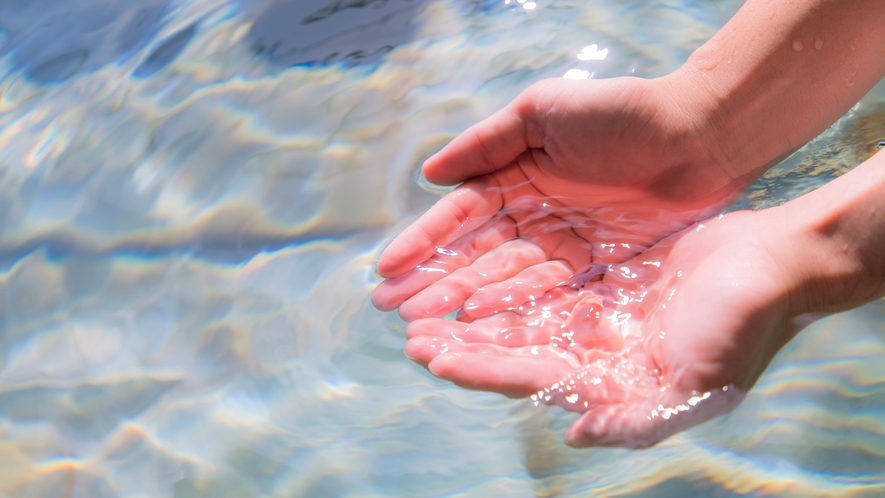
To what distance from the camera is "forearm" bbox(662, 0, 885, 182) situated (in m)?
1.77

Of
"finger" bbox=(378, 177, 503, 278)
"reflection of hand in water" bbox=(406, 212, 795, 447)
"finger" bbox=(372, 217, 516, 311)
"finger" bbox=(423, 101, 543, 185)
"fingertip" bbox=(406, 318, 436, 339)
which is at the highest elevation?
"finger" bbox=(423, 101, 543, 185)

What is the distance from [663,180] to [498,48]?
44.6 inches

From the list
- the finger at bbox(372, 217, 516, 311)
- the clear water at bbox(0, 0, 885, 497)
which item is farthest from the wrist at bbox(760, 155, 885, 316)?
the finger at bbox(372, 217, 516, 311)

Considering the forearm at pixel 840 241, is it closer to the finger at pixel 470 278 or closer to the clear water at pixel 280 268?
the clear water at pixel 280 268

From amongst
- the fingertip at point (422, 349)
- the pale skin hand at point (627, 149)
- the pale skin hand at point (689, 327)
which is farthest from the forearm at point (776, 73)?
the fingertip at point (422, 349)

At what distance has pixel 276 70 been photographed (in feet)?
8.88

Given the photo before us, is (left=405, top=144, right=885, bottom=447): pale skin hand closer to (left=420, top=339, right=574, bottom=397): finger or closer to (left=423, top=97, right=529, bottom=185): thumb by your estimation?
(left=420, top=339, right=574, bottom=397): finger

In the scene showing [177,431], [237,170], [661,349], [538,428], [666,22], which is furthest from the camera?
[666,22]

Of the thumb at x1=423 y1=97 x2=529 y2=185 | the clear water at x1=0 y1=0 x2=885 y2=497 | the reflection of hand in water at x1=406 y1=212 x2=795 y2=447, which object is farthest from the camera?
the thumb at x1=423 y1=97 x2=529 y2=185

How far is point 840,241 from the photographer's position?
1393mm

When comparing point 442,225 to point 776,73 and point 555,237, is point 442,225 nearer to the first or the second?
point 555,237

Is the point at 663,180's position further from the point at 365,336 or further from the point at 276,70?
the point at 276,70

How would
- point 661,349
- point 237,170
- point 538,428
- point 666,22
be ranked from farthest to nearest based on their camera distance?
point 666,22, point 237,170, point 538,428, point 661,349

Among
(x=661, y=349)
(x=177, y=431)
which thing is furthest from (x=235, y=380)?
(x=661, y=349)
